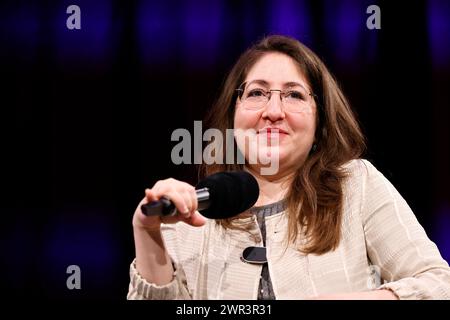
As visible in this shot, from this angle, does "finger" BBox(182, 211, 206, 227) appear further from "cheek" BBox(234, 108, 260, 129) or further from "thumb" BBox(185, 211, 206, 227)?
"cheek" BBox(234, 108, 260, 129)

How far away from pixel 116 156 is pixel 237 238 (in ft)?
2.40

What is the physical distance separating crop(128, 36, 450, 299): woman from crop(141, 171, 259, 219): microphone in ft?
0.38

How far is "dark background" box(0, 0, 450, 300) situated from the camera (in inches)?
72.1

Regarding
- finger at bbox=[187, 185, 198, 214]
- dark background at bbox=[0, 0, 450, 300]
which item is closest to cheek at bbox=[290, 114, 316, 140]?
dark background at bbox=[0, 0, 450, 300]

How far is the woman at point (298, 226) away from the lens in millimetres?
1095

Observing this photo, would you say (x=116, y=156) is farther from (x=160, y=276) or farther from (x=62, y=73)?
(x=160, y=276)

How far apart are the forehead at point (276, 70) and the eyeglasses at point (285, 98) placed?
2 cm

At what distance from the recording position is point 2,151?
1.88 metres

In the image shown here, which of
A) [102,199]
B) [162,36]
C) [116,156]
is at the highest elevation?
[162,36]

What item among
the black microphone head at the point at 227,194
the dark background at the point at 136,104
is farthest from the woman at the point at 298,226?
the dark background at the point at 136,104

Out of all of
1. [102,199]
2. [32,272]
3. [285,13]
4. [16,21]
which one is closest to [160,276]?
[102,199]

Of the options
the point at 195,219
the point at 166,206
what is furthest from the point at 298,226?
the point at 166,206

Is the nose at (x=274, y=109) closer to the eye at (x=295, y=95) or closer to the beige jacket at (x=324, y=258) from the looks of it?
the eye at (x=295, y=95)
